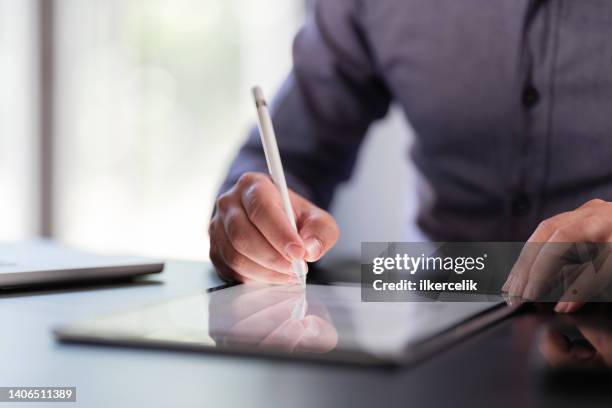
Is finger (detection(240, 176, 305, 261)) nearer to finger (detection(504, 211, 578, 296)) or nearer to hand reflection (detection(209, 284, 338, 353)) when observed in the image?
hand reflection (detection(209, 284, 338, 353))

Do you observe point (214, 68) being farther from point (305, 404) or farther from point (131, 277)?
point (305, 404)

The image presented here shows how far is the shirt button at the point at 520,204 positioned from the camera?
0.93 meters

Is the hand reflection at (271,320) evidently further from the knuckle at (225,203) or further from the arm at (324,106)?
the arm at (324,106)

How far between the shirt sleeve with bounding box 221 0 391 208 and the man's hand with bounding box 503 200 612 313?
0.52 m

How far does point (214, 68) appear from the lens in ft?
7.88

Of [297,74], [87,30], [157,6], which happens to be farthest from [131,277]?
[87,30]

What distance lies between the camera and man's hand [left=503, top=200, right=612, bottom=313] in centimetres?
51

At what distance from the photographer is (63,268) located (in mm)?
641

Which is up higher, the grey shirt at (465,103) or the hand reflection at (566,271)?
the grey shirt at (465,103)

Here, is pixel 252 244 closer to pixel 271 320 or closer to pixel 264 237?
pixel 264 237

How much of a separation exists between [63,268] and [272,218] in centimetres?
19

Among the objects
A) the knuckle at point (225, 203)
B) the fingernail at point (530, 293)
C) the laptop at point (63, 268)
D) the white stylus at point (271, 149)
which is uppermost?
the white stylus at point (271, 149)

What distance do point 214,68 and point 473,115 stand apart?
156 cm

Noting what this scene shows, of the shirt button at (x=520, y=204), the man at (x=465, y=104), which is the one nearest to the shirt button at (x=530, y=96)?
the man at (x=465, y=104)
